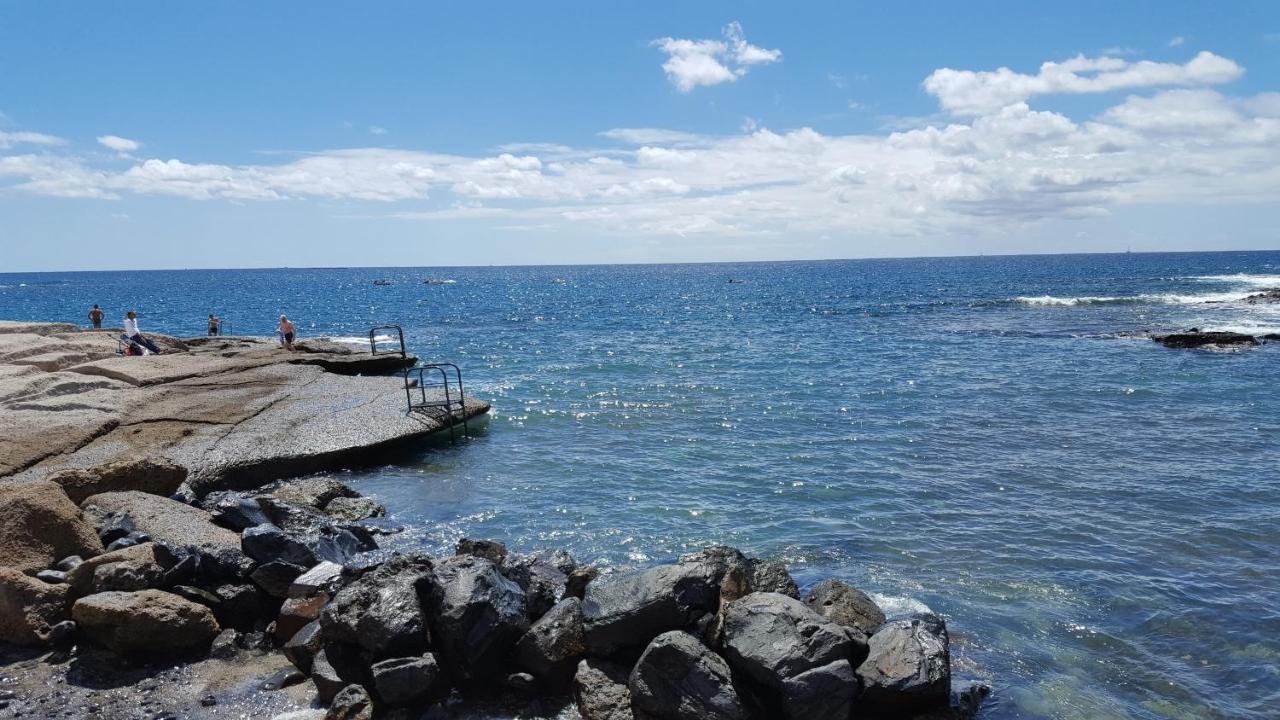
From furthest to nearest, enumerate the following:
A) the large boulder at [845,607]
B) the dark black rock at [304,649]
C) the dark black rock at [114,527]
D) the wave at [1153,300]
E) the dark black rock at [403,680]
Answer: the wave at [1153,300] → the dark black rock at [114,527] → the large boulder at [845,607] → the dark black rock at [304,649] → the dark black rock at [403,680]

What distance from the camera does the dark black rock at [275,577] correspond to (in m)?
9.78

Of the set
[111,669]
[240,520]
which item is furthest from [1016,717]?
[240,520]

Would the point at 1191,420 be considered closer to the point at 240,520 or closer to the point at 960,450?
the point at 960,450

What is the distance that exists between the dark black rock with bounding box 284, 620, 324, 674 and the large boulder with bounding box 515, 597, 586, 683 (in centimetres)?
199

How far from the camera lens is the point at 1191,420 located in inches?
832

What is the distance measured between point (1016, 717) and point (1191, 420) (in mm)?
16453

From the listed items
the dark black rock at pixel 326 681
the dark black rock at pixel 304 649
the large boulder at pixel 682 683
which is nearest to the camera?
the large boulder at pixel 682 683

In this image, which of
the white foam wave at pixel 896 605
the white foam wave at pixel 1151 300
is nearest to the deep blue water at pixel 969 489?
the white foam wave at pixel 896 605

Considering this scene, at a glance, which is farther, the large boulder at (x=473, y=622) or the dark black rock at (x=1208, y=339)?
the dark black rock at (x=1208, y=339)

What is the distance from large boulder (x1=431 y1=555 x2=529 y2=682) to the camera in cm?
813

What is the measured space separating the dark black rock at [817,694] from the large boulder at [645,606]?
4.25 ft

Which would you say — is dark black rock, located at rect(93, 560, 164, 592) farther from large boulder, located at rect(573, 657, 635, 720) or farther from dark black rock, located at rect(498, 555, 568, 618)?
large boulder, located at rect(573, 657, 635, 720)

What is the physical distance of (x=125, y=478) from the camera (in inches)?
518

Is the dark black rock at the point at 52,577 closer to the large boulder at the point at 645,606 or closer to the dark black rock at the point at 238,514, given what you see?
the dark black rock at the point at 238,514
